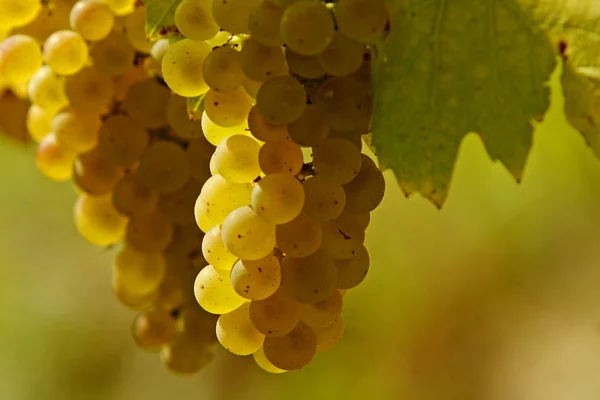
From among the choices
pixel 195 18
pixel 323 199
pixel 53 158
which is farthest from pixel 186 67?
pixel 53 158

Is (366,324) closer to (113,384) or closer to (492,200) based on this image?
(492,200)

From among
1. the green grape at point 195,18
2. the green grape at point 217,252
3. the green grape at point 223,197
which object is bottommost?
the green grape at point 217,252

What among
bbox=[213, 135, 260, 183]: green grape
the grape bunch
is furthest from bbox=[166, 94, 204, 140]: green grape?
bbox=[213, 135, 260, 183]: green grape

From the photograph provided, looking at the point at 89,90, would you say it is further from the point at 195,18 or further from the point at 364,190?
the point at 364,190

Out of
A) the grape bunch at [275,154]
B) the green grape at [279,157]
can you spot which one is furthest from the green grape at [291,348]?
the green grape at [279,157]

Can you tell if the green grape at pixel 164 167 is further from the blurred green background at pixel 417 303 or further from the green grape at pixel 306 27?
the blurred green background at pixel 417 303

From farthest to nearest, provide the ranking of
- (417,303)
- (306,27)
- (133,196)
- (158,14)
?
(417,303) < (133,196) < (158,14) < (306,27)

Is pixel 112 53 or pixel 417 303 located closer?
pixel 112 53

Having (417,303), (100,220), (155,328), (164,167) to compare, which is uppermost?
(164,167)
